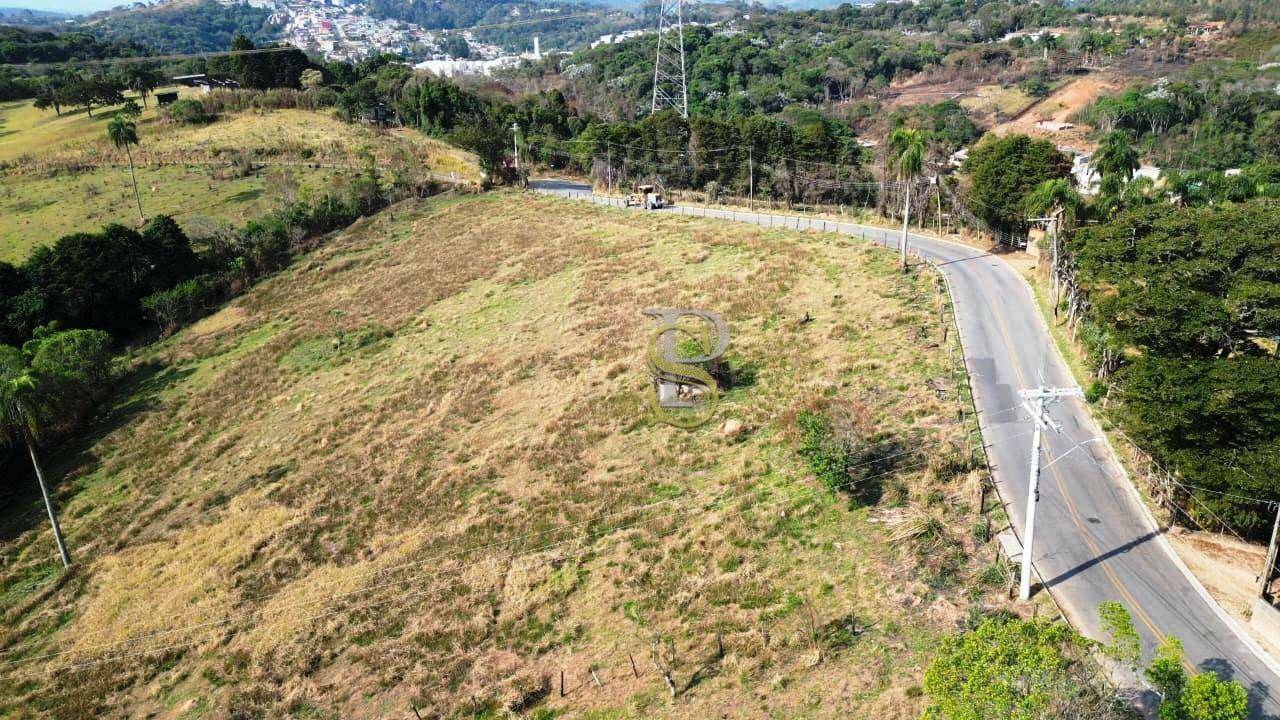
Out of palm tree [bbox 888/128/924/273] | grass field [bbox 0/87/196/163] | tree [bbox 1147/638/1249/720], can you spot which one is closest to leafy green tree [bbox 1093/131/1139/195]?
palm tree [bbox 888/128/924/273]

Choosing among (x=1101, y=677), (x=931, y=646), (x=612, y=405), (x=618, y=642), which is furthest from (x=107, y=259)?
(x=1101, y=677)

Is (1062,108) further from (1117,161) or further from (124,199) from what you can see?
(124,199)

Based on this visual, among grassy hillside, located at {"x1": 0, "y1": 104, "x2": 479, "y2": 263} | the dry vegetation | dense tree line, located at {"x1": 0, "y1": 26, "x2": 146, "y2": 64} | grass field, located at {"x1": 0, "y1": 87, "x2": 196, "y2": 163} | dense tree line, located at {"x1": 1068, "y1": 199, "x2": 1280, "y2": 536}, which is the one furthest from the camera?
dense tree line, located at {"x1": 0, "y1": 26, "x2": 146, "y2": 64}

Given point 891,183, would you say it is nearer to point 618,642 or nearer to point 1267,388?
point 1267,388

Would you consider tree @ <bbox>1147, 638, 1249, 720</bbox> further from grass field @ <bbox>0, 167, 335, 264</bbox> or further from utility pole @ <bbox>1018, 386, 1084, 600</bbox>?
grass field @ <bbox>0, 167, 335, 264</bbox>

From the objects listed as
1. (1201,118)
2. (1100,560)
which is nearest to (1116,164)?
(1100,560)
